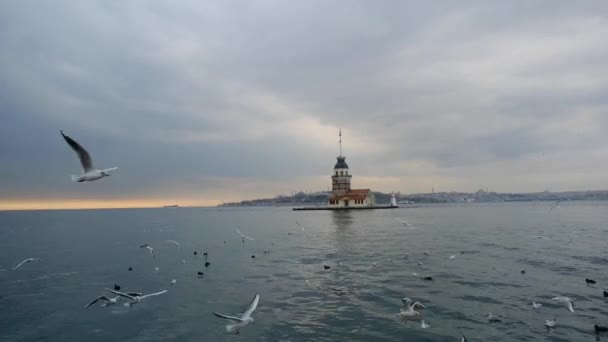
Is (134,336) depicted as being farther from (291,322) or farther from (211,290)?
(211,290)

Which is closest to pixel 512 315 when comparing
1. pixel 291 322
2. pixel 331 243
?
pixel 291 322

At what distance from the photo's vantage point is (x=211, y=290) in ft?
72.4

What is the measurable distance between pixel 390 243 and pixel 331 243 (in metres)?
5.85

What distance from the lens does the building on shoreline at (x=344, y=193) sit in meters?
141

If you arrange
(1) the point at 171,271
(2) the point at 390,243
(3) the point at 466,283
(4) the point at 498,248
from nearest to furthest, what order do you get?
(3) the point at 466,283 → (1) the point at 171,271 → (4) the point at 498,248 → (2) the point at 390,243

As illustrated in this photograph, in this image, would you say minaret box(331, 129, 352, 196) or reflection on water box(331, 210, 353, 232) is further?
minaret box(331, 129, 352, 196)

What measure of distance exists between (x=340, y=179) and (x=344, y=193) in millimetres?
5257

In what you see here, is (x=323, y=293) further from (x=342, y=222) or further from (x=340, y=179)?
(x=340, y=179)

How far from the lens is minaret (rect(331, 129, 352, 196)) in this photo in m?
146

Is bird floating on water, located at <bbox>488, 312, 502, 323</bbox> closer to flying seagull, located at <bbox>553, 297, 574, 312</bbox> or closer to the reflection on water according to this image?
flying seagull, located at <bbox>553, 297, 574, 312</bbox>

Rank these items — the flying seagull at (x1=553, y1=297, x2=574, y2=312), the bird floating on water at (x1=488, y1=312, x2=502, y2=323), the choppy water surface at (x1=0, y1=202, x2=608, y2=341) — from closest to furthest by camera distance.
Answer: the choppy water surface at (x1=0, y1=202, x2=608, y2=341)
the bird floating on water at (x1=488, y1=312, x2=502, y2=323)
the flying seagull at (x1=553, y1=297, x2=574, y2=312)

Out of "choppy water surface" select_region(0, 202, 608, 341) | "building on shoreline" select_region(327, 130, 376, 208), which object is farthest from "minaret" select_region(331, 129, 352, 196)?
"choppy water surface" select_region(0, 202, 608, 341)

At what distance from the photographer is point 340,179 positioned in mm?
145875

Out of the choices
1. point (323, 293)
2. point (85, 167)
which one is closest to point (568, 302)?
point (323, 293)
